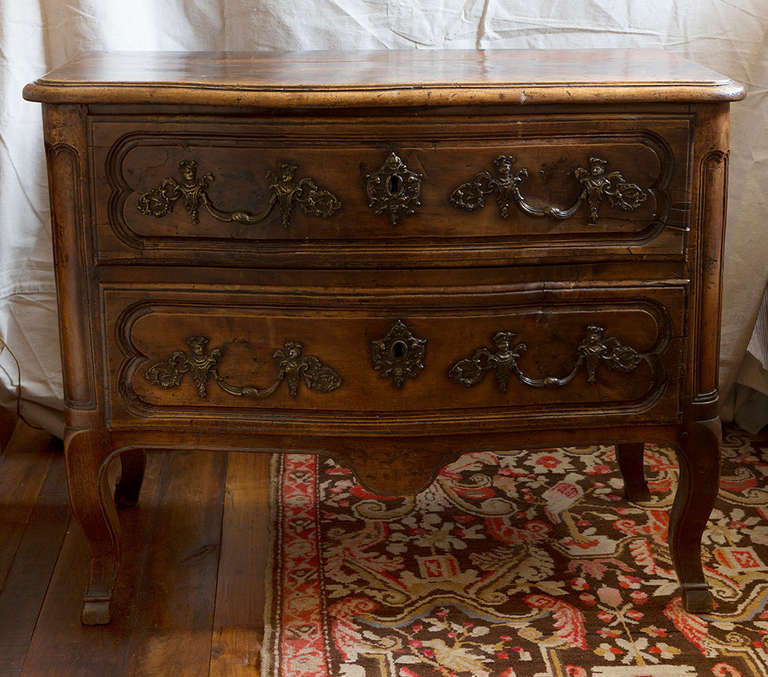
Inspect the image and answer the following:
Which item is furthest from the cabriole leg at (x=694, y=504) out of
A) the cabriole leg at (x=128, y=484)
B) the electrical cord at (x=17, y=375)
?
the electrical cord at (x=17, y=375)

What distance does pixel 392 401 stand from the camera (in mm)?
1521

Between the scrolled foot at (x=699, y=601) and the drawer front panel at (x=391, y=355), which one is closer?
the drawer front panel at (x=391, y=355)

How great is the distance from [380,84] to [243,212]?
26 cm

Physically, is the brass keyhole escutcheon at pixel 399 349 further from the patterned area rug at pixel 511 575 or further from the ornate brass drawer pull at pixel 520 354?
the patterned area rug at pixel 511 575

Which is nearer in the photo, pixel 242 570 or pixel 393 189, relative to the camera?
pixel 393 189

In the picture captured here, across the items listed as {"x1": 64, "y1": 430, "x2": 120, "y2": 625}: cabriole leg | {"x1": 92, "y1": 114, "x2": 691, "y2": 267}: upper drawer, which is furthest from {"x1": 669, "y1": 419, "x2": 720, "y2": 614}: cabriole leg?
{"x1": 64, "y1": 430, "x2": 120, "y2": 625}: cabriole leg

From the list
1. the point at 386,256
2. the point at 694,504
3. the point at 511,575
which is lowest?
the point at 511,575

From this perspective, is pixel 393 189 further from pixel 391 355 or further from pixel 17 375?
pixel 17 375

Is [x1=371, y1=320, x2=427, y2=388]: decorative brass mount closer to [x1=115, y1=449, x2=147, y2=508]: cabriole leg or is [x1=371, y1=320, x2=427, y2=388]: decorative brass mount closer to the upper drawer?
the upper drawer

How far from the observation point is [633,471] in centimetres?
200

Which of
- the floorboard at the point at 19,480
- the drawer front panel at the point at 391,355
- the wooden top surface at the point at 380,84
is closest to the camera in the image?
the wooden top surface at the point at 380,84

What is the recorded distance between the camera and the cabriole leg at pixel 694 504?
1579 mm

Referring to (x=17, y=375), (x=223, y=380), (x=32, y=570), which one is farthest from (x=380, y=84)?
(x=17, y=375)

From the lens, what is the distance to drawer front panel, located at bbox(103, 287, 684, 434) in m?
1.48
